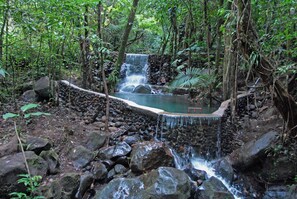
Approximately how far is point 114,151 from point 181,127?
4.75ft

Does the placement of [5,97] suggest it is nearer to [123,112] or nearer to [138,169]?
[123,112]

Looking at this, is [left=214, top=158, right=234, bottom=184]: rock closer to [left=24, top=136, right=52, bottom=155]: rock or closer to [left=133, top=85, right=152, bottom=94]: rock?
[left=24, top=136, right=52, bottom=155]: rock

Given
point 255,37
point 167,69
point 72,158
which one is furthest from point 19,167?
point 167,69

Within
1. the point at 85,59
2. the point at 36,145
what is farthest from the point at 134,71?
the point at 36,145

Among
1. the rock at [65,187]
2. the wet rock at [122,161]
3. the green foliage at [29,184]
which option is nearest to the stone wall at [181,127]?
the wet rock at [122,161]

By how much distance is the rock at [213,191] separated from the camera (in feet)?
12.8

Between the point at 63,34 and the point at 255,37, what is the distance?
13.3ft

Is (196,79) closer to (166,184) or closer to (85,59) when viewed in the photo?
(85,59)

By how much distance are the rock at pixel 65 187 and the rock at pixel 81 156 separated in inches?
20.1

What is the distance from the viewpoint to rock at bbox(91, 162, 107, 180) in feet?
14.2

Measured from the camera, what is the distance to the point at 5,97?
260 inches

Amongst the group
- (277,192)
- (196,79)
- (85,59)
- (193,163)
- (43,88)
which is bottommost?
(277,192)

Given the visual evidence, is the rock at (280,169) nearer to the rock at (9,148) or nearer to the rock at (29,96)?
the rock at (9,148)

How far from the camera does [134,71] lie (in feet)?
40.8
